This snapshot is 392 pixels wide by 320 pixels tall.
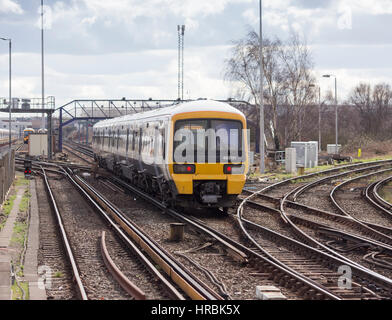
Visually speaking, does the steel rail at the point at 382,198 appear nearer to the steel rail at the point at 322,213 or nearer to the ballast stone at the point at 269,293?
the steel rail at the point at 322,213

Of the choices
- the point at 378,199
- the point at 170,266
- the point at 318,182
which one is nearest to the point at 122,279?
the point at 170,266

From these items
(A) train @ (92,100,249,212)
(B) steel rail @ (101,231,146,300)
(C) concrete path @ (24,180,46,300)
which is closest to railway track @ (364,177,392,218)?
(A) train @ (92,100,249,212)

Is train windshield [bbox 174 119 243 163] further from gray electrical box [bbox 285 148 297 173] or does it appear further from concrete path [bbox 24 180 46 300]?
gray electrical box [bbox 285 148 297 173]

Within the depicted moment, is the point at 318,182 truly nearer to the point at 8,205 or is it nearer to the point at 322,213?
the point at 322,213

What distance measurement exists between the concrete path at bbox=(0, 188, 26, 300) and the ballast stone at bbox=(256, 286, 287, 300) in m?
3.41

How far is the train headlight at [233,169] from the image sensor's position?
661 inches

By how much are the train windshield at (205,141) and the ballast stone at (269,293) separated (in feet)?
26.6

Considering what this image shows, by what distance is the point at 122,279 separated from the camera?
376 inches

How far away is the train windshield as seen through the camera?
1662cm

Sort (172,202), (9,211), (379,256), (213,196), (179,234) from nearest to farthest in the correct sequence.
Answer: (379,256) < (179,234) < (213,196) < (172,202) < (9,211)

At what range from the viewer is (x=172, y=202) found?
18.0 m

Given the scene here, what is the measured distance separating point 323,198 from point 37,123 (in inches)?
5908

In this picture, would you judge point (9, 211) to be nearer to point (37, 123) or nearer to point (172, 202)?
point (172, 202)
